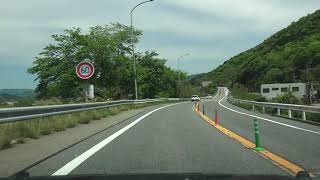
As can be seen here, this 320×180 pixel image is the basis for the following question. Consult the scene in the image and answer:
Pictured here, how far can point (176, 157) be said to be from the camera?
37.1 feet

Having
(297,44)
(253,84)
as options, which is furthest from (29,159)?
(253,84)

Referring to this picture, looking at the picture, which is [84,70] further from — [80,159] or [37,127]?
[80,159]

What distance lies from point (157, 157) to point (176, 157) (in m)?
0.38

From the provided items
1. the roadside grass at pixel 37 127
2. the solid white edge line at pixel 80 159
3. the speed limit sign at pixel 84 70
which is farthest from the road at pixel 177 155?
the speed limit sign at pixel 84 70

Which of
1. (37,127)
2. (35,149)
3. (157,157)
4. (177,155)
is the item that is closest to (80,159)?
(157,157)

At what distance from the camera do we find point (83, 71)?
2339 cm

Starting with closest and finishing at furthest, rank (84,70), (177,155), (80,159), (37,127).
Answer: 1. (80,159)
2. (177,155)
3. (37,127)
4. (84,70)

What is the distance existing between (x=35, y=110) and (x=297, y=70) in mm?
130707

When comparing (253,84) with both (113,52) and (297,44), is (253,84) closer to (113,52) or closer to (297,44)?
(297,44)

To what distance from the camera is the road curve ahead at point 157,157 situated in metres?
9.51

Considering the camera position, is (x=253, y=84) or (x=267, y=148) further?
(x=253, y=84)

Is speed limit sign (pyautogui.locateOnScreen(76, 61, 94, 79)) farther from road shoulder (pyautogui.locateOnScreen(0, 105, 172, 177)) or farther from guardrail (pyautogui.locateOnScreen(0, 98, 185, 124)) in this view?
road shoulder (pyautogui.locateOnScreen(0, 105, 172, 177))

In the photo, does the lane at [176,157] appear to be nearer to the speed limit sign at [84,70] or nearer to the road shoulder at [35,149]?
the road shoulder at [35,149]

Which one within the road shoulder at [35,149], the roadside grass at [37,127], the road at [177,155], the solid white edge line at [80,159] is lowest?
the road at [177,155]
